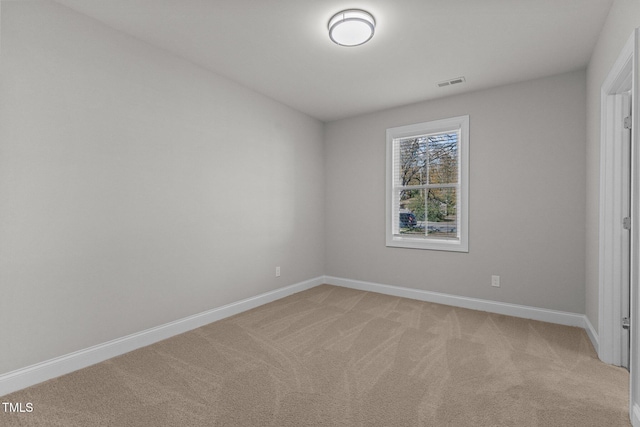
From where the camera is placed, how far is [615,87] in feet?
7.32

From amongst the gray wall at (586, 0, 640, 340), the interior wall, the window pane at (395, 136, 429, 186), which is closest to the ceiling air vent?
the window pane at (395, 136, 429, 186)

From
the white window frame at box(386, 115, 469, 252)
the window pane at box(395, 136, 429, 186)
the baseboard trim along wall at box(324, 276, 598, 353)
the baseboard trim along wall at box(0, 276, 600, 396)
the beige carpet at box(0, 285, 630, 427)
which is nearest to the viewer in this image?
Result: the beige carpet at box(0, 285, 630, 427)

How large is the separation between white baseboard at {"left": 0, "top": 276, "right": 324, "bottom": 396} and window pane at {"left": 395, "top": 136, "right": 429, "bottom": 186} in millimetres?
2617

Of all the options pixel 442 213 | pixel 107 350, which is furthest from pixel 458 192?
pixel 107 350

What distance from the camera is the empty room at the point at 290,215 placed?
1.94 m

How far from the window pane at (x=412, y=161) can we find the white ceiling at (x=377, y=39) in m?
0.77

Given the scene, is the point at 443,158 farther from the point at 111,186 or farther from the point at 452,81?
the point at 111,186

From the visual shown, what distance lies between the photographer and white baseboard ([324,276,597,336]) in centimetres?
313

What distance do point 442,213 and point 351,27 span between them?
8.54 ft

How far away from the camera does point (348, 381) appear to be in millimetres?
2086

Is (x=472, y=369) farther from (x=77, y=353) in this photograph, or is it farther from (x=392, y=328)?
(x=77, y=353)

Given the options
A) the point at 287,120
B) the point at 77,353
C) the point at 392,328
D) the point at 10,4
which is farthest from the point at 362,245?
the point at 10,4

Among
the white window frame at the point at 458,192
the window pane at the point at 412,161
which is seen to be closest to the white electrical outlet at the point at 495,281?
the white window frame at the point at 458,192

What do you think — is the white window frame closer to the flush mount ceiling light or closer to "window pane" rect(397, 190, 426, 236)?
"window pane" rect(397, 190, 426, 236)
